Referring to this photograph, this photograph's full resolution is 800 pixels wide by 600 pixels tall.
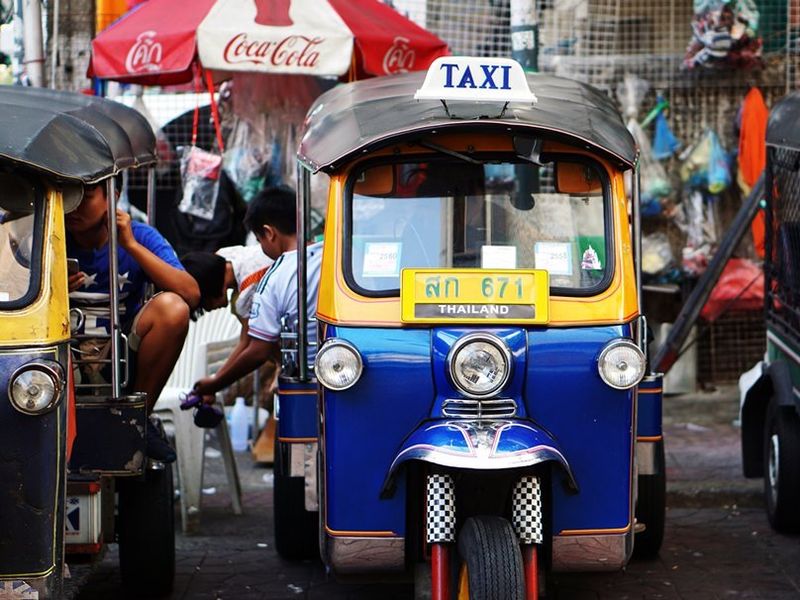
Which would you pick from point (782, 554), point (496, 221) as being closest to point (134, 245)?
point (496, 221)

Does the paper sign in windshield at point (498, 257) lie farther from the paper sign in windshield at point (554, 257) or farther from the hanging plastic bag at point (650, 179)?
the hanging plastic bag at point (650, 179)

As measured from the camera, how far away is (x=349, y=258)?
5309 millimetres

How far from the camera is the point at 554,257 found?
17.5 ft

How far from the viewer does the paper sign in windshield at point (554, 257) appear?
17.4 feet

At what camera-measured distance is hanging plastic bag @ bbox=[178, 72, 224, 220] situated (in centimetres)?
914

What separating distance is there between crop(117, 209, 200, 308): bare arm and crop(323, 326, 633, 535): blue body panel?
113cm

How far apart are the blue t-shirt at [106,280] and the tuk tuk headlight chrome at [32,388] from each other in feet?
3.70

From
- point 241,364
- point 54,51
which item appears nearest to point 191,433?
point 241,364

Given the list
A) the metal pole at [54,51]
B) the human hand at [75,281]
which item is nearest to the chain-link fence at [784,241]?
the human hand at [75,281]

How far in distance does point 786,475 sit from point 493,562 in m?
2.86

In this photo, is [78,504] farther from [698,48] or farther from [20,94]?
[698,48]

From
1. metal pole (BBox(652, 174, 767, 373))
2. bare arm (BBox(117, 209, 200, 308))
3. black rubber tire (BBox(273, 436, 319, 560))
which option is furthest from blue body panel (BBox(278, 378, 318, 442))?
metal pole (BBox(652, 174, 767, 373))

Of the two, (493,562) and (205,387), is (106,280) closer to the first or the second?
(205,387)

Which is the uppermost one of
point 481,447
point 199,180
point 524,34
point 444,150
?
point 524,34
